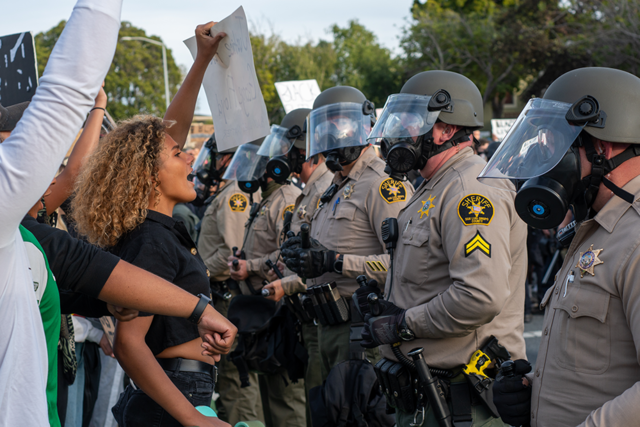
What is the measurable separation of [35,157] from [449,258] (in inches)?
70.4

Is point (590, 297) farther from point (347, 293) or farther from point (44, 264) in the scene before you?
point (347, 293)

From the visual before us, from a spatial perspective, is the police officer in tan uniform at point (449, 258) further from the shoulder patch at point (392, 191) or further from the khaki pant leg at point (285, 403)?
the khaki pant leg at point (285, 403)

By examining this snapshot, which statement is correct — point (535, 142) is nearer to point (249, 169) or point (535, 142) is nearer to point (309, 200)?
point (309, 200)

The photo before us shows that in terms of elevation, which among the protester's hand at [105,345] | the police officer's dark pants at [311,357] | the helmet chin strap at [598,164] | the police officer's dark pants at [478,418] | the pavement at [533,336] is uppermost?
the helmet chin strap at [598,164]

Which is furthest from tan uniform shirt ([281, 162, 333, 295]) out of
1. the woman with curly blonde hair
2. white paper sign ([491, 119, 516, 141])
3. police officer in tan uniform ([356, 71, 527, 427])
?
white paper sign ([491, 119, 516, 141])

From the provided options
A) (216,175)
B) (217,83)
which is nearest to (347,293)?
(217,83)

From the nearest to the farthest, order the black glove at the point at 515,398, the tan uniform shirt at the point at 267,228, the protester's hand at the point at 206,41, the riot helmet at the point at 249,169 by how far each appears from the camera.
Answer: the black glove at the point at 515,398 → the protester's hand at the point at 206,41 → the tan uniform shirt at the point at 267,228 → the riot helmet at the point at 249,169

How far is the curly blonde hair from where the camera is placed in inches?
93.3

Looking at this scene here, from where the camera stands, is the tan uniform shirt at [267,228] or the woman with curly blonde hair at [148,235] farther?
the tan uniform shirt at [267,228]

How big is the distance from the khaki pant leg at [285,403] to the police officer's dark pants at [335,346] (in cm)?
85

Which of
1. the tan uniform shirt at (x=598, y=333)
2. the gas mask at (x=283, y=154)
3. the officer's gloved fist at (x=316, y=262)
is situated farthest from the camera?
the gas mask at (x=283, y=154)

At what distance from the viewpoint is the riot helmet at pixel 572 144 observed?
185cm

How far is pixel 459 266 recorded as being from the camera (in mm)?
2453

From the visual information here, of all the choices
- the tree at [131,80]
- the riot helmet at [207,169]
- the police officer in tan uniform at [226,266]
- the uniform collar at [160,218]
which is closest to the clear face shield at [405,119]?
the uniform collar at [160,218]
